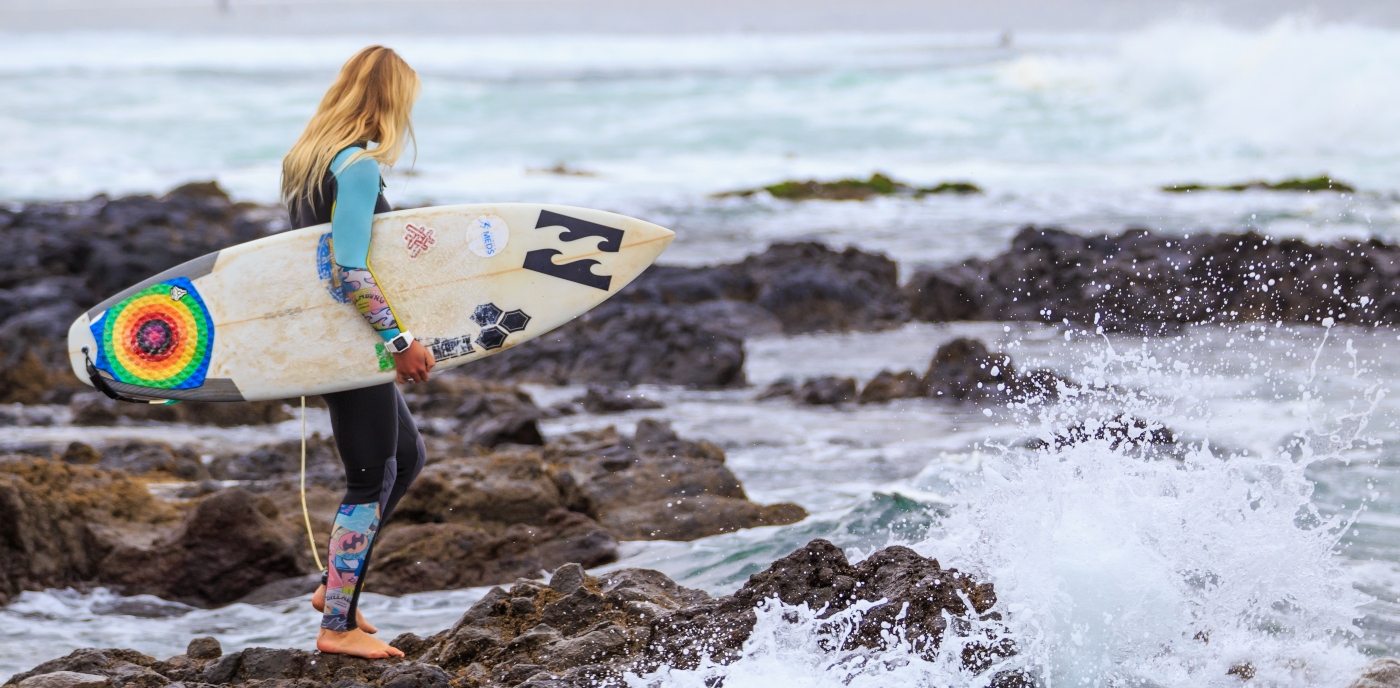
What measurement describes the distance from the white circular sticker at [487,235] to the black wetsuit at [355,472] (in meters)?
0.67

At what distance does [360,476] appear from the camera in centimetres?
335

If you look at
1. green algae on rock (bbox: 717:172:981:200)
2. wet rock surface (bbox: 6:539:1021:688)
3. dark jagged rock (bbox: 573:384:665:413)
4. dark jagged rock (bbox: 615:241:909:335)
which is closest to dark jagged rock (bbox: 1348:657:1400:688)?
wet rock surface (bbox: 6:539:1021:688)

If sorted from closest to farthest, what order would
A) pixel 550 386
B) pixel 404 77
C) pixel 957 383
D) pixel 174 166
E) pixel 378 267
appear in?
1. pixel 404 77
2. pixel 378 267
3. pixel 957 383
4. pixel 550 386
5. pixel 174 166

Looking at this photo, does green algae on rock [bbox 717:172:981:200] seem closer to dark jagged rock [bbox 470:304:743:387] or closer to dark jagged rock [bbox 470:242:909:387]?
dark jagged rock [bbox 470:242:909:387]

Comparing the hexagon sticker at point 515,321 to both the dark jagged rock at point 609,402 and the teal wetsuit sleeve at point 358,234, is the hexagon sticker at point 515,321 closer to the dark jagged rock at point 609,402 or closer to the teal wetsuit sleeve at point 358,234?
the teal wetsuit sleeve at point 358,234

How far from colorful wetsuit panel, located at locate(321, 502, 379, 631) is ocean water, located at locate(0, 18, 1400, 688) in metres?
0.95

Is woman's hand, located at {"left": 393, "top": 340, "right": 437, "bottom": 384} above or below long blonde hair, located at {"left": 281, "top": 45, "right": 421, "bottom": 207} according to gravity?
below

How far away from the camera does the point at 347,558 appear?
3.38 m

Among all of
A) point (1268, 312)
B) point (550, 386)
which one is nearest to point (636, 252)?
point (550, 386)

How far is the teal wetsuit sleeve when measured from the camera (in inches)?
125

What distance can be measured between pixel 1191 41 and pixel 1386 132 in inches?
419

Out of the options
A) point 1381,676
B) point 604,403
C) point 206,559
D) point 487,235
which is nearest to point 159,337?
point 487,235

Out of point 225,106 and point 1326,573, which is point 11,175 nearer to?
point 225,106

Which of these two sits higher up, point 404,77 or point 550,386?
point 404,77
